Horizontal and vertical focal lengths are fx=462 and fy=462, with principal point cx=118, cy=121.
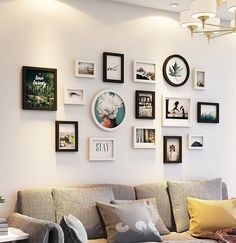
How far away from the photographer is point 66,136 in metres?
4.10

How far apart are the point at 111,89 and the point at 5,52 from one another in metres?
1.04

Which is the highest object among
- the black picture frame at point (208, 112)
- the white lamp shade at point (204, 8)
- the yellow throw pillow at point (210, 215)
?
the white lamp shade at point (204, 8)

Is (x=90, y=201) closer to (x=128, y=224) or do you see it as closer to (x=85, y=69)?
(x=128, y=224)

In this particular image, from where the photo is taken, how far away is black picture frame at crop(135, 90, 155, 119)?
4.47 m

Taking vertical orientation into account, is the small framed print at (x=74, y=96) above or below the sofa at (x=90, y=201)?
above

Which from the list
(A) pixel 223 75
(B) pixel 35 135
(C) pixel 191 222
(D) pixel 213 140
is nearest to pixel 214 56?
(A) pixel 223 75

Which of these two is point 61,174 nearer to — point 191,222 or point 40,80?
point 40,80

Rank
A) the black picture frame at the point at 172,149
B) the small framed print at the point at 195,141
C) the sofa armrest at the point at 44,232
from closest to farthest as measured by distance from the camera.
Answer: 1. the sofa armrest at the point at 44,232
2. the black picture frame at the point at 172,149
3. the small framed print at the point at 195,141

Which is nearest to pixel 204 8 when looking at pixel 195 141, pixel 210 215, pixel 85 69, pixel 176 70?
pixel 85 69

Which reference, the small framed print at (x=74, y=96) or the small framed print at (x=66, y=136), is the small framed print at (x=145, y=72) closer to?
the small framed print at (x=74, y=96)

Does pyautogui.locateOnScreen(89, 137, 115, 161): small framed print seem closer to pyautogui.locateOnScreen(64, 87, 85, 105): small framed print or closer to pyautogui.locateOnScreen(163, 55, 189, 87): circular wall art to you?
pyautogui.locateOnScreen(64, 87, 85, 105): small framed print

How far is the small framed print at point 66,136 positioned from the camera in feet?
13.3

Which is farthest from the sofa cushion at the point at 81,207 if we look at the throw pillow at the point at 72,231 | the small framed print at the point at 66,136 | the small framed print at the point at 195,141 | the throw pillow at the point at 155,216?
the small framed print at the point at 195,141

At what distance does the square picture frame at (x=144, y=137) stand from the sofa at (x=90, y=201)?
1.27 ft
